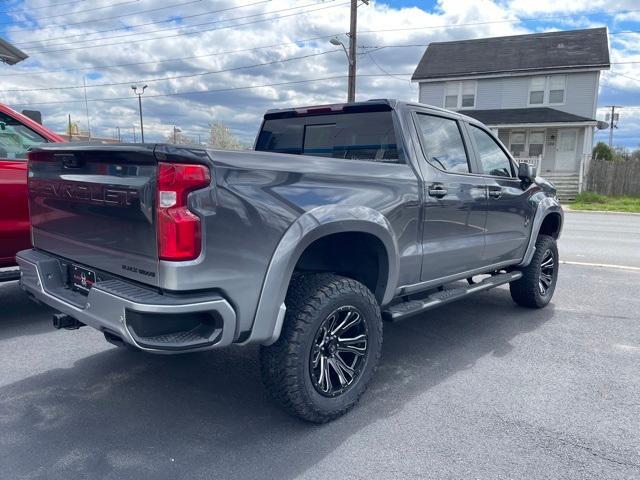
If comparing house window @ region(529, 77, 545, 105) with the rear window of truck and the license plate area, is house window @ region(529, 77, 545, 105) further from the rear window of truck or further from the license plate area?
the license plate area

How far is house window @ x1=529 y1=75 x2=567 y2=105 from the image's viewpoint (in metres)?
25.2

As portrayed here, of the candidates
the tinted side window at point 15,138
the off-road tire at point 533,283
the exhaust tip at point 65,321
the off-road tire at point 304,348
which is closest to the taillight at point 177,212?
the off-road tire at point 304,348

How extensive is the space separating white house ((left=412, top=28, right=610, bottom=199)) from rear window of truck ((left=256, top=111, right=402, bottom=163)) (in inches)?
853

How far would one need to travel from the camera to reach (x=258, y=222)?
8.77ft

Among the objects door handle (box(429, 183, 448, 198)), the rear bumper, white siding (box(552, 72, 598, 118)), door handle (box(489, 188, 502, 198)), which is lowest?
the rear bumper

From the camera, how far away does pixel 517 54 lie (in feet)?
86.2

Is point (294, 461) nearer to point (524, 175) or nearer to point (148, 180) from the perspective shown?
point (148, 180)

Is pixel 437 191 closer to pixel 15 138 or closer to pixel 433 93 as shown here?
pixel 15 138

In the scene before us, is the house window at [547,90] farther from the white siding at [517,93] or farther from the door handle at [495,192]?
the door handle at [495,192]

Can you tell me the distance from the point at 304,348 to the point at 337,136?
6.56ft

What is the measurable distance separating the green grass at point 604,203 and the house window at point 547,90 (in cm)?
546

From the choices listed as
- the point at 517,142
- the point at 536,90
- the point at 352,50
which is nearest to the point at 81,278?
the point at 352,50

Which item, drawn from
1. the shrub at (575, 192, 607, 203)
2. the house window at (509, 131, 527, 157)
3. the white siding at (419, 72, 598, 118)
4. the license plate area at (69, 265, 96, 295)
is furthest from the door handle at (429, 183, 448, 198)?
the house window at (509, 131, 527, 157)

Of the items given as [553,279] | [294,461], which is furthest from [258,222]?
[553,279]
